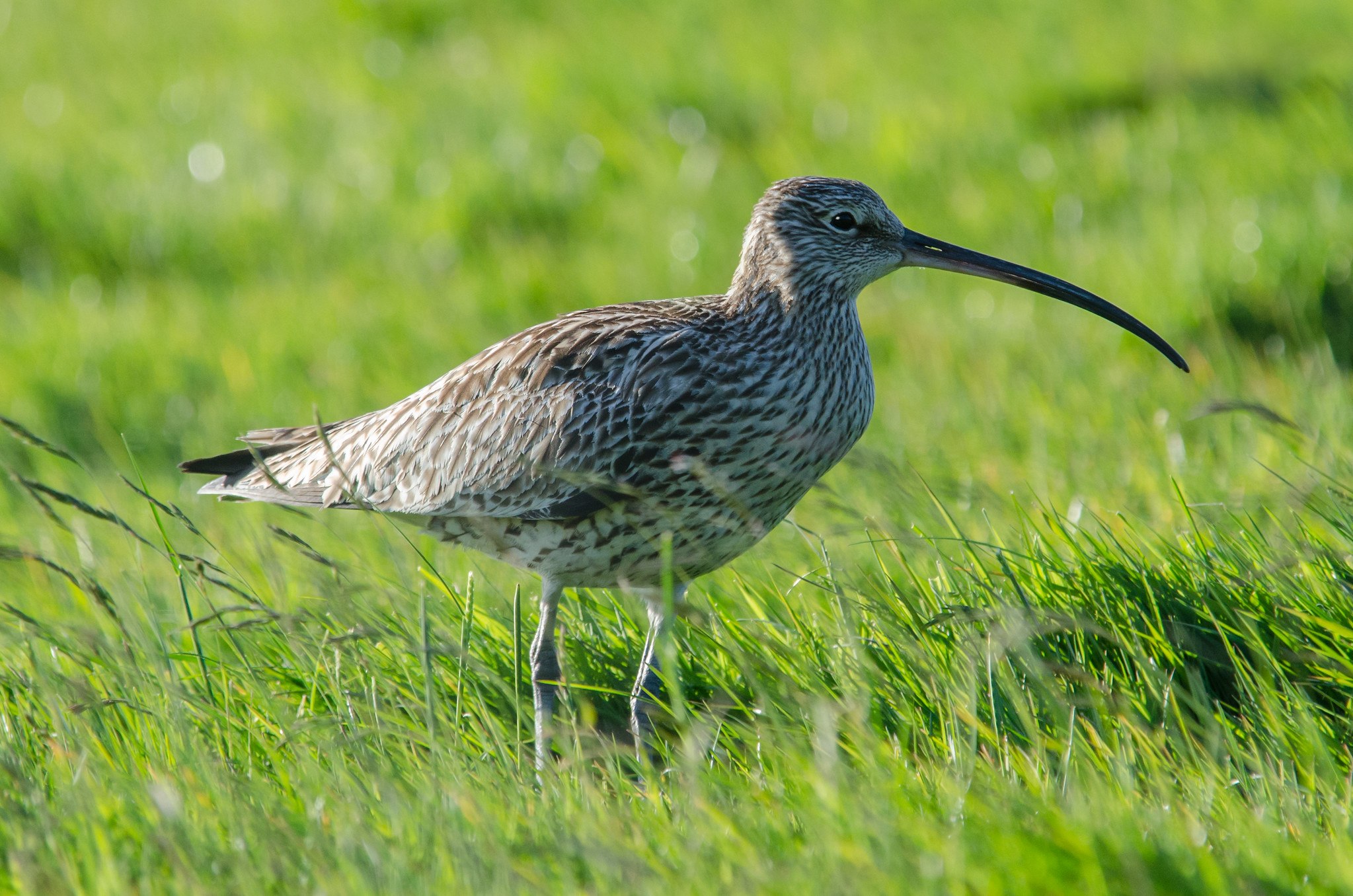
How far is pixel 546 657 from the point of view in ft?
14.6

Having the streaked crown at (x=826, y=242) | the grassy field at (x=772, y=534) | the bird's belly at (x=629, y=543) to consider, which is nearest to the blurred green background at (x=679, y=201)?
the grassy field at (x=772, y=534)

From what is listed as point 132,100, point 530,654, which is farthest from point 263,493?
point 132,100

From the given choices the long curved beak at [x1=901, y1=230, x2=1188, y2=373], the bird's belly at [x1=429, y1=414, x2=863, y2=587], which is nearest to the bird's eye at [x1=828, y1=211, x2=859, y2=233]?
the long curved beak at [x1=901, y1=230, x2=1188, y2=373]

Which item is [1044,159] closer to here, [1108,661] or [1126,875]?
[1108,661]

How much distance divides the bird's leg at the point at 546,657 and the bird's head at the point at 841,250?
4.30ft

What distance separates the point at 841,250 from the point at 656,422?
999 mm

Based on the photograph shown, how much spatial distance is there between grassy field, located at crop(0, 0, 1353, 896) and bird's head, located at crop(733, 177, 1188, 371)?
31.8 inches

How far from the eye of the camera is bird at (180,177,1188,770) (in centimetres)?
427

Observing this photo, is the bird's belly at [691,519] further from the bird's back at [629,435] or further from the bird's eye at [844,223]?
the bird's eye at [844,223]

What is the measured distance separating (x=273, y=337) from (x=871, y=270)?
17.4 ft

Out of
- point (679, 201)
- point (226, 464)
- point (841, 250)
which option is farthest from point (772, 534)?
point (679, 201)

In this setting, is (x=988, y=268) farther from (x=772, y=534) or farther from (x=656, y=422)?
(x=772, y=534)

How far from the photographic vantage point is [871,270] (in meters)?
4.82

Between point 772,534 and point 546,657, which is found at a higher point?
point 546,657
